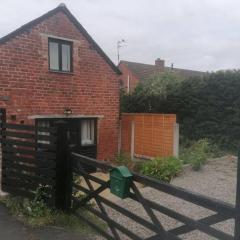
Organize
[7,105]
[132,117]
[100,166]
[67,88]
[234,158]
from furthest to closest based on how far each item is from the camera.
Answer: [132,117] → [234,158] → [67,88] → [7,105] → [100,166]

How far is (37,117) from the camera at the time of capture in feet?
37.6

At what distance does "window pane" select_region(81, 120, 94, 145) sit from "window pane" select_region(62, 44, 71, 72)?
1.84 meters

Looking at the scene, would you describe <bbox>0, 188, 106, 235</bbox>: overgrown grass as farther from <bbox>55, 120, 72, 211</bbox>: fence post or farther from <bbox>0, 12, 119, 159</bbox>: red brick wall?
<bbox>0, 12, 119, 159</bbox>: red brick wall

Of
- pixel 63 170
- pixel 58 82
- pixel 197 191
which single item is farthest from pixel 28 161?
pixel 58 82

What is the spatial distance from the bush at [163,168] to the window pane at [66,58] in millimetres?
3882

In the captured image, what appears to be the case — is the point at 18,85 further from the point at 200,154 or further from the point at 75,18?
the point at 200,154

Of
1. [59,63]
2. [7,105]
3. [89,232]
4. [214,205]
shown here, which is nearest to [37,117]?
[7,105]

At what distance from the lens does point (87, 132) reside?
13281mm

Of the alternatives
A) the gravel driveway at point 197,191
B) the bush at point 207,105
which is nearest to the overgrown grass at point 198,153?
the gravel driveway at point 197,191

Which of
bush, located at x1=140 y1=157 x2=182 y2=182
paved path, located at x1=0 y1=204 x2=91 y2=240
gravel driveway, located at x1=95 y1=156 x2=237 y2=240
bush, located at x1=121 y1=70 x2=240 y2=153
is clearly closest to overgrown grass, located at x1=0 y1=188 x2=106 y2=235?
paved path, located at x1=0 y1=204 x2=91 y2=240

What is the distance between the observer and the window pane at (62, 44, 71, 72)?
40.3 feet

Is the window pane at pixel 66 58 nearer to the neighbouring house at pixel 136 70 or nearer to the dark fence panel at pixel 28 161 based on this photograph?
the dark fence panel at pixel 28 161

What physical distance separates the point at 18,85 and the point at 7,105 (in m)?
0.66

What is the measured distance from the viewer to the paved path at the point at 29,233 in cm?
581
